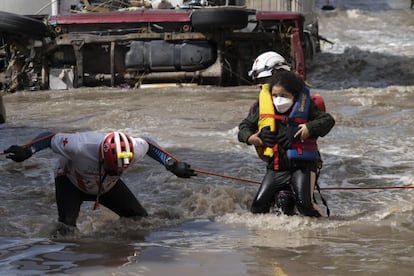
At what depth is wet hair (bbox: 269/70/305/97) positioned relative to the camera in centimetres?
559

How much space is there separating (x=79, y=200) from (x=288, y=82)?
1.66 meters

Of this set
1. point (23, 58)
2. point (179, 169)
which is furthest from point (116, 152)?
point (23, 58)

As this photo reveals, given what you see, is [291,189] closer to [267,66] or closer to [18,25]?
[267,66]

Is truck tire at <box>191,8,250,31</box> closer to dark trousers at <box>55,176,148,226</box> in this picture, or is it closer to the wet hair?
dark trousers at <box>55,176,148,226</box>

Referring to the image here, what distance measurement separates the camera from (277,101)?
5625 mm

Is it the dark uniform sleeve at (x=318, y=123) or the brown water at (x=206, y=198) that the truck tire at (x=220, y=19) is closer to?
the brown water at (x=206, y=198)

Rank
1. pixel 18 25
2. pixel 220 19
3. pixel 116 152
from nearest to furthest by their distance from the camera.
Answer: pixel 116 152 < pixel 220 19 < pixel 18 25

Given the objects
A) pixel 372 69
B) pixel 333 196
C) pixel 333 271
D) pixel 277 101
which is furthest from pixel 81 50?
pixel 333 271

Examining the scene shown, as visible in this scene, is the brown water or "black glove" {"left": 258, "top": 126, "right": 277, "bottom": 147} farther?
"black glove" {"left": 258, "top": 126, "right": 277, "bottom": 147}

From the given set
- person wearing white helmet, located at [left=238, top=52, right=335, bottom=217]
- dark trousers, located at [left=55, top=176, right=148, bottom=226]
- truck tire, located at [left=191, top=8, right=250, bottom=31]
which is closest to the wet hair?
person wearing white helmet, located at [left=238, top=52, right=335, bottom=217]

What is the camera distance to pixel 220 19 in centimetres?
1669

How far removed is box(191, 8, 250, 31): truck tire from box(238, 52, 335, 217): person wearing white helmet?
433 inches

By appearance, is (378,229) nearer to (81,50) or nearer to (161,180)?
(161,180)

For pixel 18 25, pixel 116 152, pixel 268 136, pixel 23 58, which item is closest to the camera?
pixel 116 152
